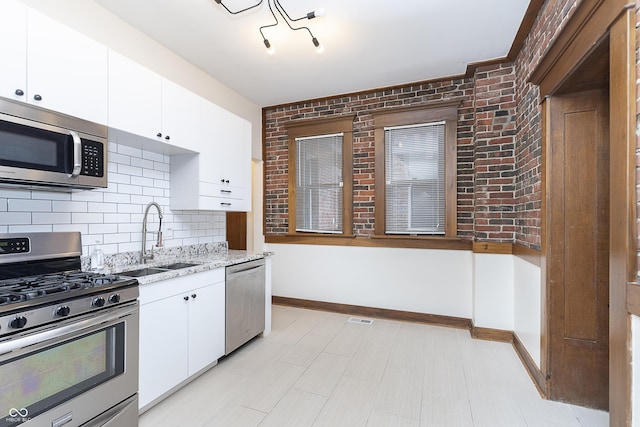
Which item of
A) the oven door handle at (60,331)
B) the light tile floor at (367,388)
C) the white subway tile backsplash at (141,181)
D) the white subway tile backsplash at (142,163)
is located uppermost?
the white subway tile backsplash at (142,163)

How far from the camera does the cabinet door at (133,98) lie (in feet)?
6.59

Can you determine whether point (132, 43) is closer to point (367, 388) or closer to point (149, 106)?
point (149, 106)

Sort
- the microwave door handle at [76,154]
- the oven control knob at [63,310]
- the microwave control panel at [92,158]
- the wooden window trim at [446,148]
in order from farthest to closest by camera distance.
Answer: the wooden window trim at [446,148], the microwave control panel at [92,158], the microwave door handle at [76,154], the oven control knob at [63,310]

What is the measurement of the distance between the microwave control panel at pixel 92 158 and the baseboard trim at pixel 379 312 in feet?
9.74

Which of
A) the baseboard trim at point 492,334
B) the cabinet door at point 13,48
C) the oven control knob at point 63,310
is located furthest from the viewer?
the baseboard trim at point 492,334

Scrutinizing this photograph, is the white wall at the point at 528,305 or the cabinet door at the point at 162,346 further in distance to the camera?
the white wall at the point at 528,305

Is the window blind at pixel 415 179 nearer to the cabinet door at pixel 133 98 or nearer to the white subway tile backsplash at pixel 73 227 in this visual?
the cabinet door at pixel 133 98

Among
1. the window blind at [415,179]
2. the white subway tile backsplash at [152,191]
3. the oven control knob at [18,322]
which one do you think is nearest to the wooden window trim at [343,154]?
the window blind at [415,179]

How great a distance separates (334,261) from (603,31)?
3237mm

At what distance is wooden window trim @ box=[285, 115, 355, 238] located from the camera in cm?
393

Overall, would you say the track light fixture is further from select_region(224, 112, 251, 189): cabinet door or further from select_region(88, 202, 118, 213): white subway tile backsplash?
select_region(88, 202, 118, 213): white subway tile backsplash

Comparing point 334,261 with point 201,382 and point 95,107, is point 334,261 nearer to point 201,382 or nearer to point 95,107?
point 201,382

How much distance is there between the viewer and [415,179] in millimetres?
3609

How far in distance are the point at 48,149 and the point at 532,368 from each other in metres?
3.64
